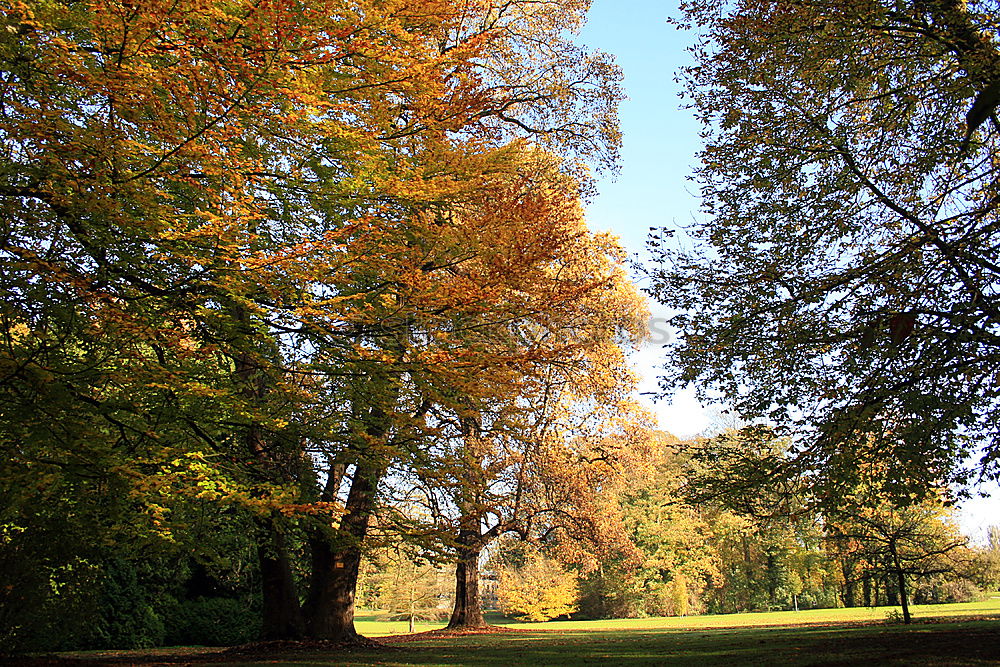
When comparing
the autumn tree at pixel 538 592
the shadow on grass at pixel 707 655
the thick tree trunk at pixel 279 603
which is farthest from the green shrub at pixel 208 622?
the autumn tree at pixel 538 592

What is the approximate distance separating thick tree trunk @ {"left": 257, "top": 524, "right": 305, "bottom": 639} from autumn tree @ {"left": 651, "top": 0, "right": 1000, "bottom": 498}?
9.36 metres

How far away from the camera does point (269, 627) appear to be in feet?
49.6

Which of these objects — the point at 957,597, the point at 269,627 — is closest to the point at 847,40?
the point at 269,627

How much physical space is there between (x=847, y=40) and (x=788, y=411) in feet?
18.6

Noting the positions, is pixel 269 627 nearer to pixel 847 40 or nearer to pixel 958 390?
pixel 958 390

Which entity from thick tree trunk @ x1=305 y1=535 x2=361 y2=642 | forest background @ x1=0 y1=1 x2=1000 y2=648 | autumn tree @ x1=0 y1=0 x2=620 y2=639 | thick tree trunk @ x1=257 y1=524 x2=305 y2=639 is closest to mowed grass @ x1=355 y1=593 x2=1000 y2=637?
thick tree trunk @ x1=305 y1=535 x2=361 y2=642

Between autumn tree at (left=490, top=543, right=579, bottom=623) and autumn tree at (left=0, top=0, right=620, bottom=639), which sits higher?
autumn tree at (left=0, top=0, right=620, bottom=639)

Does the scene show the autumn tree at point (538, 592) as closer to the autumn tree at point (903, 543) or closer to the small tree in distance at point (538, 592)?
the small tree in distance at point (538, 592)

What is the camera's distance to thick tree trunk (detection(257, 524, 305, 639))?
15.1 metres

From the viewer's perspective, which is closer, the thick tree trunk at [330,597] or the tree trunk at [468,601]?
the thick tree trunk at [330,597]

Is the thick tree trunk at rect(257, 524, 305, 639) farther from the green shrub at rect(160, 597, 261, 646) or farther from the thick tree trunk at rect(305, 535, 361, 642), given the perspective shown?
the green shrub at rect(160, 597, 261, 646)

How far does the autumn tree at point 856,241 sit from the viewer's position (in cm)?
939

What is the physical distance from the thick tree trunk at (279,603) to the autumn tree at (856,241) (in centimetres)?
936

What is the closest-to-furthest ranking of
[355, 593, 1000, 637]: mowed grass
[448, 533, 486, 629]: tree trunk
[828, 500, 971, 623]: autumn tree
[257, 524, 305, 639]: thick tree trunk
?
[257, 524, 305, 639]: thick tree trunk → [828, 500, 971, 623]: autumn tree → [355, 593, 1000, 637]: mowed grass → [448, 533, 486, 629]: tree trunk
